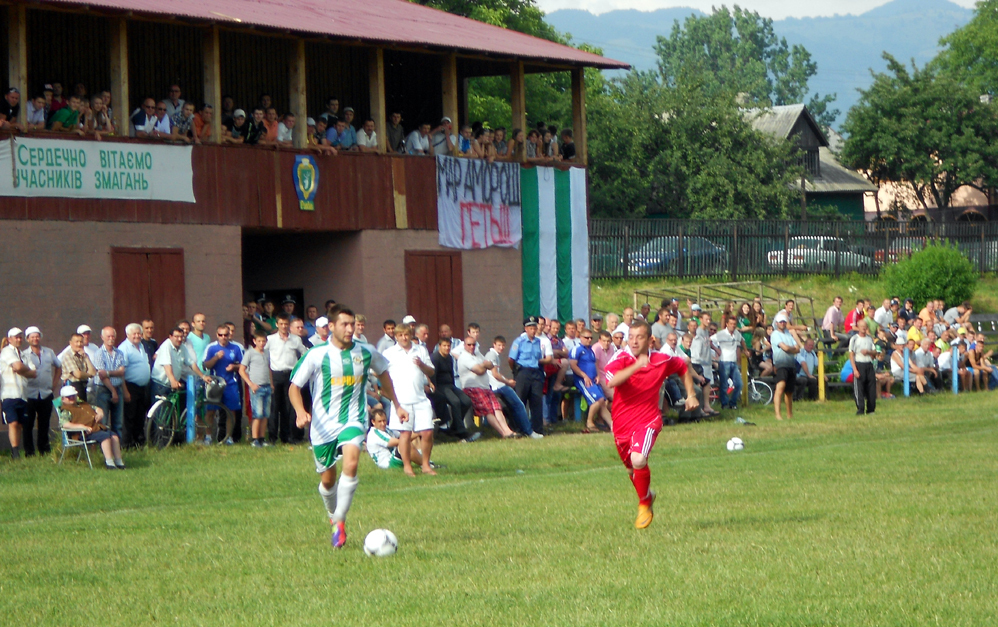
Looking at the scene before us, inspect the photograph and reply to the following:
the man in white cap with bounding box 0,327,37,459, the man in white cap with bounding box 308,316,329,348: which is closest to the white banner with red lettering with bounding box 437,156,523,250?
the man in white cap with bounding box 308,316,329,348

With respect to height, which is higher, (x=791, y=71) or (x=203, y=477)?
(x=791, y=71)

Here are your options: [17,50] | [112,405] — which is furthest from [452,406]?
[17,50]

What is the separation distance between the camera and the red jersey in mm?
10633

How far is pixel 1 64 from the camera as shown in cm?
2055

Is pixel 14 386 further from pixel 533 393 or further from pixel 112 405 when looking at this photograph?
pixel 533 393

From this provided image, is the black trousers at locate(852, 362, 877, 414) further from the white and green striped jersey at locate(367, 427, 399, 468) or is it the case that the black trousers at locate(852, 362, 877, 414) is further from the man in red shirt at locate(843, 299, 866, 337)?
the white and green striped jersey at locate(367, 427, 399, 468)

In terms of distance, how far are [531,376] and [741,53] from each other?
12789 centimetres

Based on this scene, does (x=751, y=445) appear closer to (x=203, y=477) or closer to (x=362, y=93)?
(x=203, y=477)

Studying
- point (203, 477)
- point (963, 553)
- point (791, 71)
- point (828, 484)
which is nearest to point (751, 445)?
point (828, 484)

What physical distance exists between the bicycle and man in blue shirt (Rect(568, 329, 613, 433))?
666 cm

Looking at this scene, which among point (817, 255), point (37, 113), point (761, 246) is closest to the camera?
point (37, 113)

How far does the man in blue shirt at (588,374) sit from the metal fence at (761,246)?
13.9 meters

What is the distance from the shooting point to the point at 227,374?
59.5 feet

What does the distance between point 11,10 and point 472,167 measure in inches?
356
